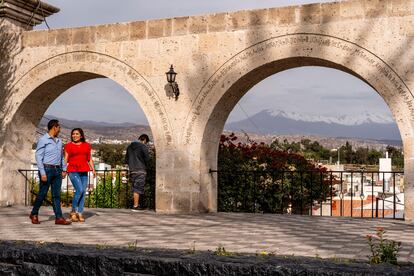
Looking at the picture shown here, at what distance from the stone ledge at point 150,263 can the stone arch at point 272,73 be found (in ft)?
17.7

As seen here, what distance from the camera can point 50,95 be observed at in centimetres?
1148

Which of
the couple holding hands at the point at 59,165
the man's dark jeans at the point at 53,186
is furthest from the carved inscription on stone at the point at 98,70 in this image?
the man's dark jeans at the point at 53,186

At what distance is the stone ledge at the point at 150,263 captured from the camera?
10.6ft

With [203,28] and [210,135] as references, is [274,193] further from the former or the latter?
[203,28]

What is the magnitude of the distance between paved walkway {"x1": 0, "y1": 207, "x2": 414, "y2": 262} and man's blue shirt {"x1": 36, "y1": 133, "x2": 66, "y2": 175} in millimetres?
847

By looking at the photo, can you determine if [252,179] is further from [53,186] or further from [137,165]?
[53,186]

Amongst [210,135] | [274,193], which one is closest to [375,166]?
[274,193]

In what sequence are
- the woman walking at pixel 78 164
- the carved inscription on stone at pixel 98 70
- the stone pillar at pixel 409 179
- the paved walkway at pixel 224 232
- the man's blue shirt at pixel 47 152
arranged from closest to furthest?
the paved walkway at pixel 224 232 → the man's blue shirt at pixel 47 152 → the woman walking at pixel 78 164 → the stone pillar at pixel 409 179 → the carved inscription on stone at pixel 98 70

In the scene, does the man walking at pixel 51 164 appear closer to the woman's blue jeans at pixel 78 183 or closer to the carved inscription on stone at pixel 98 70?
the woman's blue jeans at pixel 78 183

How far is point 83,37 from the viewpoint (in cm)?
→ 1053

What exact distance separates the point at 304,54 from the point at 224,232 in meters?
3.38

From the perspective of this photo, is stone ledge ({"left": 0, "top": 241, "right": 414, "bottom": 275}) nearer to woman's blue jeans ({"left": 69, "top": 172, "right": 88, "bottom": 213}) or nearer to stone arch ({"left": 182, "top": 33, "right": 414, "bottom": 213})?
woman's blue jeans ({"left": 69, "top": 172, "right": 88, "bottom": 213})

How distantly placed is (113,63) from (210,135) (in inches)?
85.0

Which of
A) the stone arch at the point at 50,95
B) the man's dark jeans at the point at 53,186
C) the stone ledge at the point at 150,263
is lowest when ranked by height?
the stone ledge at the point at 150,263
